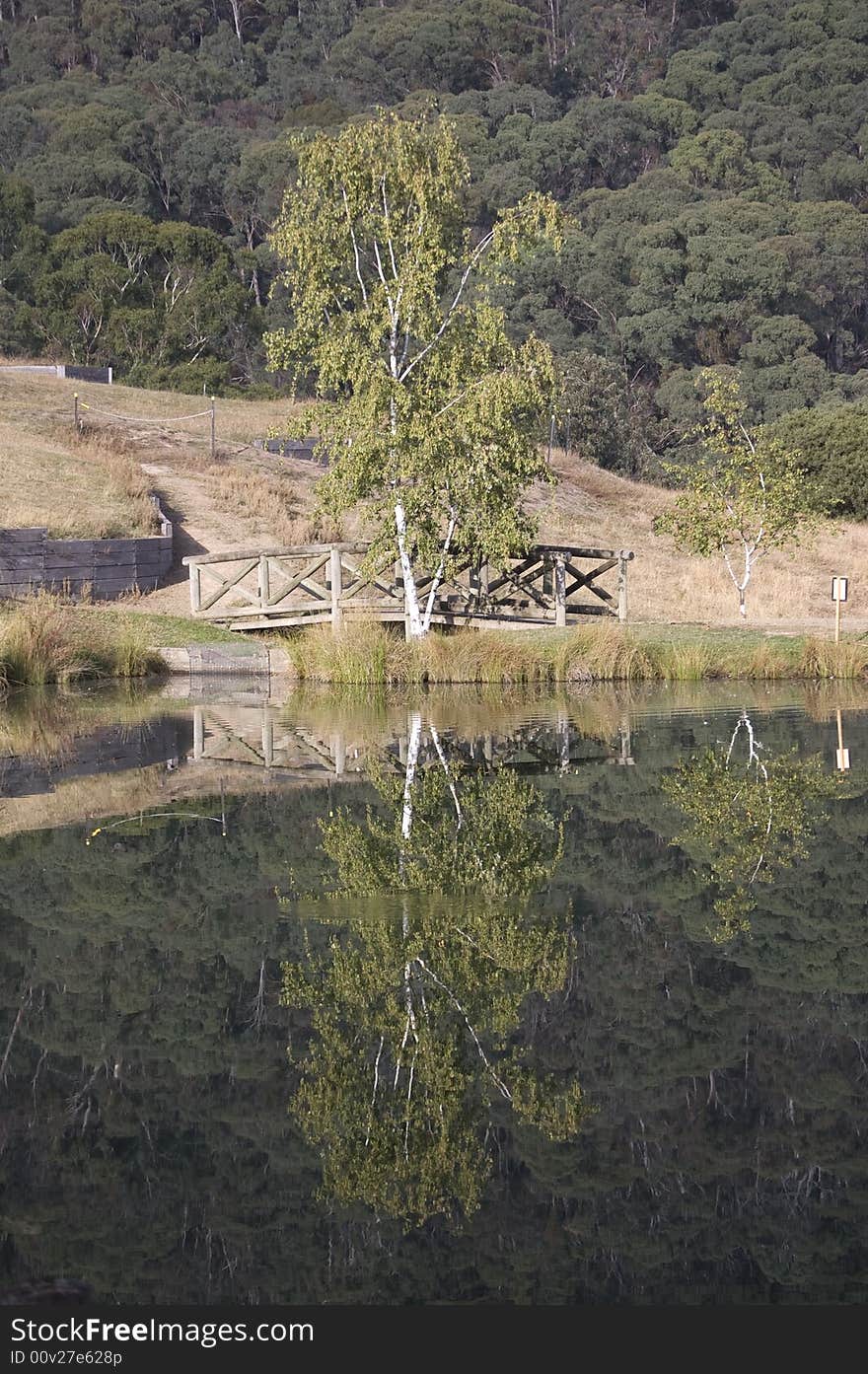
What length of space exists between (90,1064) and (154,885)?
350cm

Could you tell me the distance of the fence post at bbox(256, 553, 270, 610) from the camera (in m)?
29.3

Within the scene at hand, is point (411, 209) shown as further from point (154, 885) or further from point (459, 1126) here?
point (459, 1126)

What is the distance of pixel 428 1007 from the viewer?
7922mm

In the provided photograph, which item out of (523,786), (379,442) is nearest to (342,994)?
(523,786)

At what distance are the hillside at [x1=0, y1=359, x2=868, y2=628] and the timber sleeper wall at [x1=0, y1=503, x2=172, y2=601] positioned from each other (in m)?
0.51

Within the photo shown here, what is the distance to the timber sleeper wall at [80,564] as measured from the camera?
1184 inches

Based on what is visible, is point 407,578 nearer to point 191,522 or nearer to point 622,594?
point 622,594

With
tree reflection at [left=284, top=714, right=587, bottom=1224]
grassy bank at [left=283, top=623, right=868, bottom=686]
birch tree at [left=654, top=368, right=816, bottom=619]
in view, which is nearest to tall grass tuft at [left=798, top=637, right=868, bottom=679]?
grassy bank at [left=283, top=623, right=868, bottom=686]

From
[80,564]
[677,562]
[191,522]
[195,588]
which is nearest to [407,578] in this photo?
[195,588]

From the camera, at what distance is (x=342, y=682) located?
2364 cm

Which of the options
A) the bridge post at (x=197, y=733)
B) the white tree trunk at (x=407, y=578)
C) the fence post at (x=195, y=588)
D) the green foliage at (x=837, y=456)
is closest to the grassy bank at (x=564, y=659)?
the white tree trunk at (x=407, y=578)

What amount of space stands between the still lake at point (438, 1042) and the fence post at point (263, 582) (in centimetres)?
1488

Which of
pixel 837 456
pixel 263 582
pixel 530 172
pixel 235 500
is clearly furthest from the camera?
pixel 530 172

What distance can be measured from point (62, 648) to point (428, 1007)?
17021 millimetres
